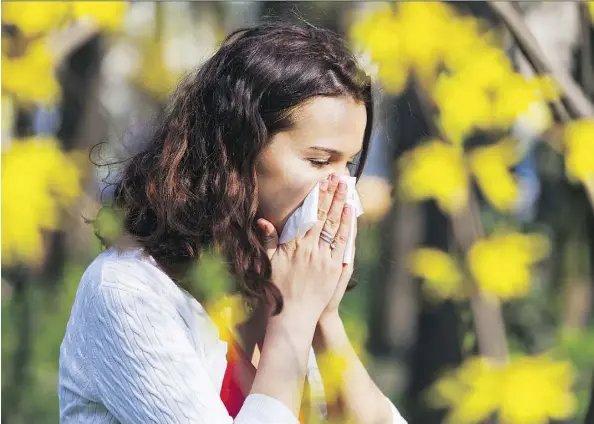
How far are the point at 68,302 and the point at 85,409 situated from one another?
99.1 inches

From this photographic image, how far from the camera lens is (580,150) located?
89.4 inches

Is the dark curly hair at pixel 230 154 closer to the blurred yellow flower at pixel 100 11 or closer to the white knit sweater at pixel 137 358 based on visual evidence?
the white knit sweater at pixel 137 358

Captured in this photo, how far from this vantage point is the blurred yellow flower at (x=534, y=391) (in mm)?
2117

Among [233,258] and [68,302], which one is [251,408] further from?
[68,302]

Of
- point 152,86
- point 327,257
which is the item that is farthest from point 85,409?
point 152,86

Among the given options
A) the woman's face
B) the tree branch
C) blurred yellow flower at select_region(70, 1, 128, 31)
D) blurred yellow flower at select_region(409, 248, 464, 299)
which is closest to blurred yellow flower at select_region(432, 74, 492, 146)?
the tree branch

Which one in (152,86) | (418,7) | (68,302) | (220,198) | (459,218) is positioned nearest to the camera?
(220,198)

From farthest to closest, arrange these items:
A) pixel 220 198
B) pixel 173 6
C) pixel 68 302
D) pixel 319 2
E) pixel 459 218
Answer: pixel 173 6 → pixel 68 302 → pixel 319 2 → pixel 459 218 → pixel 220 198

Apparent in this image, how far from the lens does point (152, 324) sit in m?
1.34

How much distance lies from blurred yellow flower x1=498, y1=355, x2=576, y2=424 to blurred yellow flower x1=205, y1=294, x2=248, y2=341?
769 millimetres

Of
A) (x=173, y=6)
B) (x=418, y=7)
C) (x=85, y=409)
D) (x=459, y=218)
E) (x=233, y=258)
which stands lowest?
(x=173, y=6)

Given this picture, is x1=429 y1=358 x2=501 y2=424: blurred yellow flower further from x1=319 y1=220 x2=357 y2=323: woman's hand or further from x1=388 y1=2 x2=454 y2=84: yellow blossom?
x1=388 y1=2 x2=454 y2=84: yellow blossom

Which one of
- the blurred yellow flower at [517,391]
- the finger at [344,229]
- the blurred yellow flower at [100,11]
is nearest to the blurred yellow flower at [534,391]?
the blurred yellow flower at [517,391]

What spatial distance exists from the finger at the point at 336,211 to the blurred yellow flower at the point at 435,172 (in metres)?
0.56
